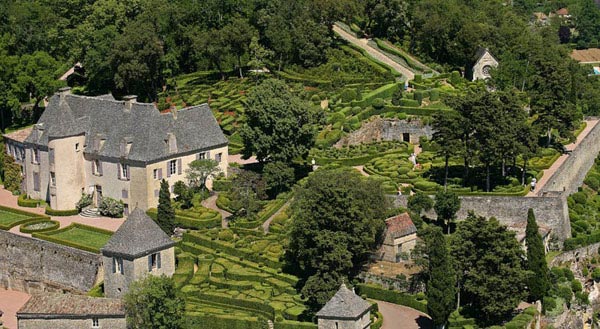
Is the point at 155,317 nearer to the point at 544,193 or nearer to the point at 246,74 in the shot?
the point at 544,193

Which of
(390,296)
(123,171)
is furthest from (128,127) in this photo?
(390,296)

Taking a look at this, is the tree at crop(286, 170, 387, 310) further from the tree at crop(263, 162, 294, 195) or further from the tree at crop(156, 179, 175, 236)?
the tree at crop(156, 179, 175, 236)

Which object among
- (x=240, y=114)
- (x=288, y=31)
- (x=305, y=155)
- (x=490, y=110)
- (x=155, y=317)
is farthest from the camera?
(x=288, y=31)

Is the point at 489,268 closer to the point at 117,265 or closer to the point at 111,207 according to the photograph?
the point at 117,265

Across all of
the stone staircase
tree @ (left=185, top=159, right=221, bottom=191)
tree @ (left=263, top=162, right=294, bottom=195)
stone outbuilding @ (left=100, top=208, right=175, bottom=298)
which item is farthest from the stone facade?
tree @ (left=263, top=162, right=294, bottom=195)

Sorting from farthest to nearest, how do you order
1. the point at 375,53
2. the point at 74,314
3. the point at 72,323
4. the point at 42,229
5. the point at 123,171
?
the point at 375,53 < the point at 123,171 < the point at 42,229 < the point at 72,323 < the point at 74,314

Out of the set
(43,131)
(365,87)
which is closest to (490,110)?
(365,87)
